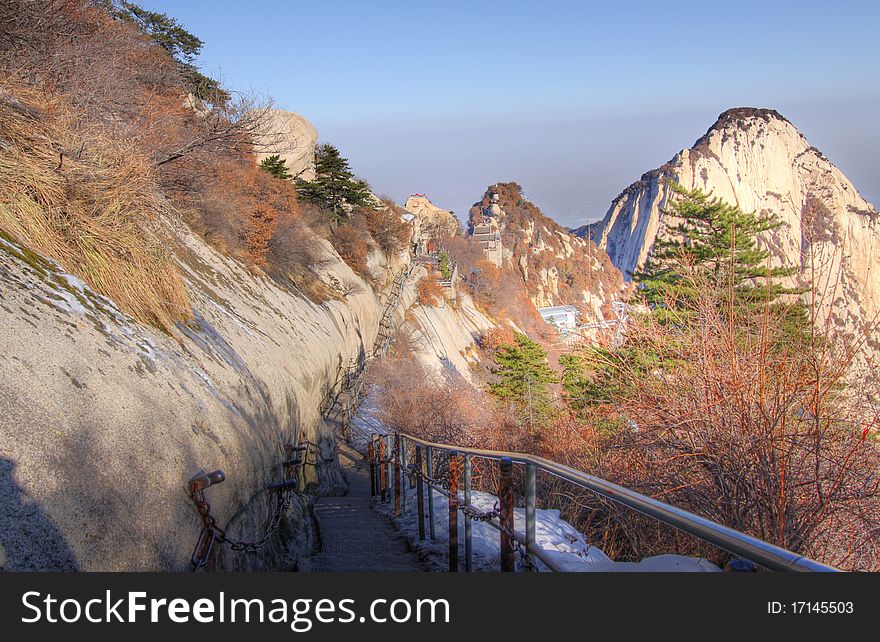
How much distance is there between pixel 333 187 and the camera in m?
34.6

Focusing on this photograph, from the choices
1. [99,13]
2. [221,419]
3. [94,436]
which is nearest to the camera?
[94,436]

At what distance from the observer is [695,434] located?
6.50 meters

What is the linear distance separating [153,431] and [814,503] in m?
5.32

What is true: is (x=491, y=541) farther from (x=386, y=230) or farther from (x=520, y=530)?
(x=386, y=230)

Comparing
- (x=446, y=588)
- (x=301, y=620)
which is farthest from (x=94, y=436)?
(x=446, y=588)

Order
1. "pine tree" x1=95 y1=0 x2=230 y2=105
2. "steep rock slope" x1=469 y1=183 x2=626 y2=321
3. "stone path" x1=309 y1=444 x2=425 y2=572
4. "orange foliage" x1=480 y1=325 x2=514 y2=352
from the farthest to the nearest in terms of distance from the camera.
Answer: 1. "steep rock slope" x1=469 y1=183 x2=626 y2=321
2. "orange foliage" x1=480 y1=325 x2=514 y2=352
3. "pine tree" x1=95 y1=0 x2=230 y2=105
4. "stone path" x1=309 y1=444 x2=425 y2=572

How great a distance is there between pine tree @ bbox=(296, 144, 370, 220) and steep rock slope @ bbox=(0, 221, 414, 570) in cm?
2727

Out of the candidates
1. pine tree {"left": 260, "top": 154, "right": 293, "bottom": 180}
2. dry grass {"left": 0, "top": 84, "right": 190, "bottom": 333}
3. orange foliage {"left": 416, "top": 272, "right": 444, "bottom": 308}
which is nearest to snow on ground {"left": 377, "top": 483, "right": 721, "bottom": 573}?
dry grass {"left": 0, "top": 84, "right": 190, "bottom": 333}

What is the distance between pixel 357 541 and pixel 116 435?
4.77 m

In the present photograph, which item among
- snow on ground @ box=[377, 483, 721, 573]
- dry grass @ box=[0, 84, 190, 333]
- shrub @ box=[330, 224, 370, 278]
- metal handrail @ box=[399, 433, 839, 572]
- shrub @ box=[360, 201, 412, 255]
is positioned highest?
shrub @ box=[360, 201, 412, 255]

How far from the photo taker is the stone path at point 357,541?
244 inches

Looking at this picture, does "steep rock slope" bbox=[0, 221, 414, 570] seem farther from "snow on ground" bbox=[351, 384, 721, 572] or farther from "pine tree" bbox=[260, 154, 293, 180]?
"pine tree" bbox=[260, 154, 293, 180]

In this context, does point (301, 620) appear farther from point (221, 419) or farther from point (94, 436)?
point (221, 419)

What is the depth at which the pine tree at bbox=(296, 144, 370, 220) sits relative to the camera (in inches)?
1345
